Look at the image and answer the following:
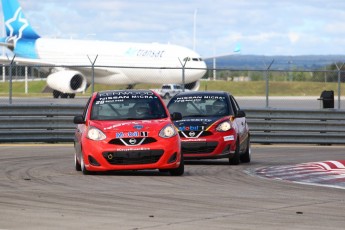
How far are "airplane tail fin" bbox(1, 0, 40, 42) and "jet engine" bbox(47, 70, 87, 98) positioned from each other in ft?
57.9

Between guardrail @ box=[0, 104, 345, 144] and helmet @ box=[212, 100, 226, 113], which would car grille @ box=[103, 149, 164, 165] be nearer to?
helmet @ box=[212, 100, 226, 113]

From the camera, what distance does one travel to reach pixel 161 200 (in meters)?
13.5

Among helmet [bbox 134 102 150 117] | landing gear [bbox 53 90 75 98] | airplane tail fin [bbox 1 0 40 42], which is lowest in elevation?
landing gear [bbox 53 90 75 98]

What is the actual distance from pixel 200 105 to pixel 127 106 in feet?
10.7

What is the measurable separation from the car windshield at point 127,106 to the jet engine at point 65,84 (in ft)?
101

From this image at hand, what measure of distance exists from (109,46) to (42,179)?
4461cm

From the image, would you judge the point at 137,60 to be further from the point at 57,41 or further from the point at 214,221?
the point at 214,221

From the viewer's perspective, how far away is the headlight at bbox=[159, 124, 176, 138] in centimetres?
1727

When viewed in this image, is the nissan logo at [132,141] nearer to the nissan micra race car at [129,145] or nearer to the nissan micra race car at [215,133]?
the nissan micra race car at [129,145]

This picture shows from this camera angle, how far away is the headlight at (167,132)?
17.3m

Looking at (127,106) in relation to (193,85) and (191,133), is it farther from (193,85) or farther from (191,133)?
(193,85)

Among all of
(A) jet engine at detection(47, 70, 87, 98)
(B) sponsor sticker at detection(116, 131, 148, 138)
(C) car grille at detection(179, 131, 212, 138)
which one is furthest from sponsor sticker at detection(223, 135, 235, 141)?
(A) jet engine at detection(47, 70, 87, 98)

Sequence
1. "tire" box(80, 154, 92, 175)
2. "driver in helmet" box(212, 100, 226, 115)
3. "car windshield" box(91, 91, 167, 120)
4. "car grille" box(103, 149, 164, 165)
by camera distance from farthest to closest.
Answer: "driver in helmet" box(212, 100, 226, 115), "car windshield" box(91, 91, 167, 120), "tire" box(80, 154, 92, 175), "car grille" box(103, 149, 164, 165)

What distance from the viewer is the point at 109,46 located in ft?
200
